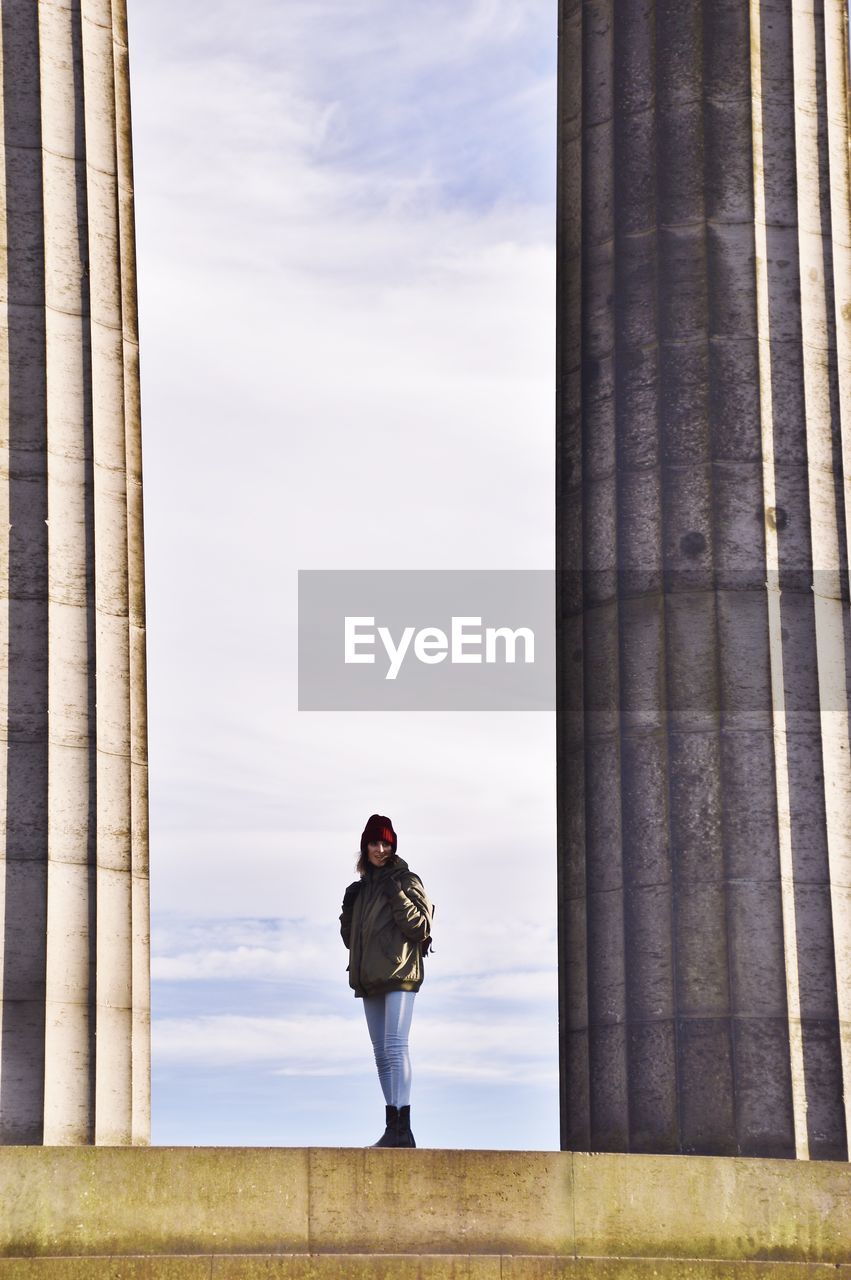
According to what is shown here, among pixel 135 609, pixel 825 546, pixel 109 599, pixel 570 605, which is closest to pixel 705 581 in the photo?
pixel 825 546

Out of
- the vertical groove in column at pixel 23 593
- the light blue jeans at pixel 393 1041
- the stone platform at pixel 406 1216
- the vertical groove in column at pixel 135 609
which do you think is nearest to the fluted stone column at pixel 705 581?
the stone platform at pixel 406 1216

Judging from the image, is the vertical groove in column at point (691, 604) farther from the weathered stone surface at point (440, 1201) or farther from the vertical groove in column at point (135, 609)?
the vertical groove in column at point (135, 609)

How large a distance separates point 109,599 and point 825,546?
9.41 meters

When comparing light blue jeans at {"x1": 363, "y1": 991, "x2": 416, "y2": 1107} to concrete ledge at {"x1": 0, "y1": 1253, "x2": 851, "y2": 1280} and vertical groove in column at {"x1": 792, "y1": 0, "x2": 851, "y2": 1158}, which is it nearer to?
concrete ledge at {"x1": 0, "y1": 1253, "x2": 851, "y2": 1280}

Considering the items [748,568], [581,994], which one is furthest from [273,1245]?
[748,568]

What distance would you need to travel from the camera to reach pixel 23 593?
26891mm

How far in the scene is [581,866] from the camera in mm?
28953

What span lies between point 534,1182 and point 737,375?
11.6m

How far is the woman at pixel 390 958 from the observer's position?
25.3m

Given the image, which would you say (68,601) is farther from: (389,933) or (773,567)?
(773,567)

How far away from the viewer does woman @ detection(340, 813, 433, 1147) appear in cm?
2534

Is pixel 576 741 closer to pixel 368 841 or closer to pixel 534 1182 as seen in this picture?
pixel 368 841

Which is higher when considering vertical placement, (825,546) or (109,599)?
(825,546)

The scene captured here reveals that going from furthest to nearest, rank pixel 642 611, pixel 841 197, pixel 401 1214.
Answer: pixel 841 197 < pixel 642 611 < pixel 401 1214
